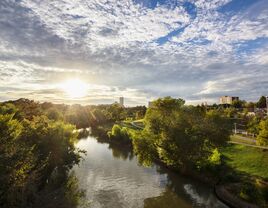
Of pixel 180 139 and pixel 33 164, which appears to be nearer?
pixel 33 164

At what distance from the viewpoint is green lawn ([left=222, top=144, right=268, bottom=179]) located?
3372 cm

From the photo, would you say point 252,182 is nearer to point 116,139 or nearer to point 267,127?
point 267,127

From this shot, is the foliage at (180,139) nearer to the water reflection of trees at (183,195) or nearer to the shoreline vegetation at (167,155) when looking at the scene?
the shoreline vegetation at (167,155)

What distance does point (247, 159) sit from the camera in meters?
38.7

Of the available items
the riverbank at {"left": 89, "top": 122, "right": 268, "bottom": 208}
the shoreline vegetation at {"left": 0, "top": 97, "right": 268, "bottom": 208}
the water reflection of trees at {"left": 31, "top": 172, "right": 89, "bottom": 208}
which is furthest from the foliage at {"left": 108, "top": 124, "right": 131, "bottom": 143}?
the water reflection of trees at {"left": 31, "top": 172, "right": 89, "bottom": 208}

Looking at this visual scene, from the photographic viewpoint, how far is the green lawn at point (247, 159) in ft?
111

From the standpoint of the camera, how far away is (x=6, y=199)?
55.3 ft

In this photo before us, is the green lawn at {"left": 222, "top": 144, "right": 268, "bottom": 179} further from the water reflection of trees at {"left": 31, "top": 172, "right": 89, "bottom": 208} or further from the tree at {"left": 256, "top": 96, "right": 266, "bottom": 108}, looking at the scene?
the tree at {"left": 256, "top": 96, "right": 266, "bottom": 108}

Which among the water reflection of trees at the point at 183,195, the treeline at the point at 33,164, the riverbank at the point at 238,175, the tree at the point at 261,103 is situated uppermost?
the tree at the point at 261,103

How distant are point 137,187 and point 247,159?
19.2 meters

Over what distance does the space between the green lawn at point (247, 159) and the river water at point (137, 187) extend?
25.7 ft

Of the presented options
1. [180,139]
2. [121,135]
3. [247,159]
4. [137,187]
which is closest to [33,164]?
[137,187]

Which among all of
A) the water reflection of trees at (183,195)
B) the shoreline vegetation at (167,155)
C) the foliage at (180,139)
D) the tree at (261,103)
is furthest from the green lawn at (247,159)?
the tree at (261,103)

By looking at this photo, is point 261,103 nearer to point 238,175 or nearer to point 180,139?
point 238,175
